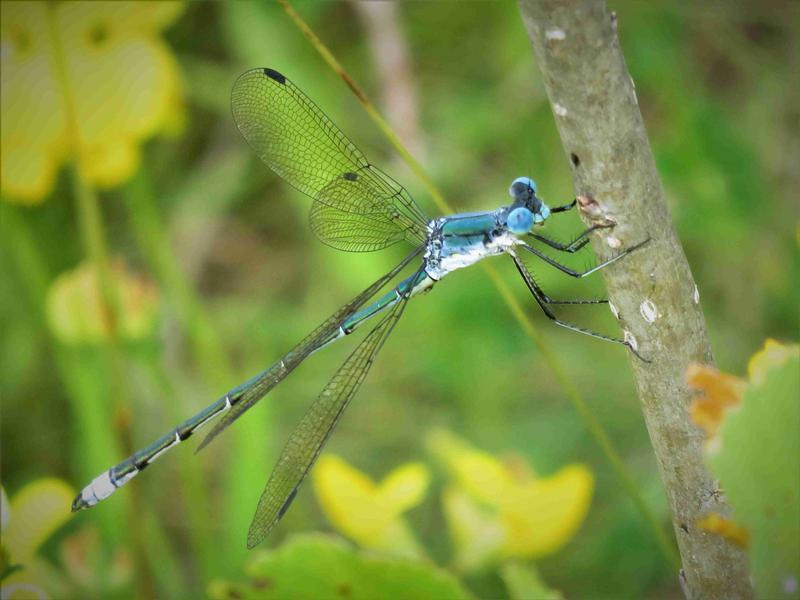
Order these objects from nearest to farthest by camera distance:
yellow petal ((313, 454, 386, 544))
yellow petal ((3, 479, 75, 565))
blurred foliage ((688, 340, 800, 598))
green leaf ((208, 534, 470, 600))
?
blurred foliage ((688, 340, 800, 598))
green leaf ((208, 534, 470, 600))
yellow petal ((3, 479, 75, 565))
yellow petal ((313, 454, 386, 544))

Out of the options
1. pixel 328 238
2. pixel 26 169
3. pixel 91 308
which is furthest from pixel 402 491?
pixel 26 169

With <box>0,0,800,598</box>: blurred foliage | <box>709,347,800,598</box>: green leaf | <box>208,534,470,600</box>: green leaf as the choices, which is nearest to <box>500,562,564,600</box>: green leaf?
<box>208,534,470,600</box>: green leaf

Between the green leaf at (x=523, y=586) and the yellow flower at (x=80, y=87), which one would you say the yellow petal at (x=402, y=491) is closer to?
the green leaf at (x=523, y=586)

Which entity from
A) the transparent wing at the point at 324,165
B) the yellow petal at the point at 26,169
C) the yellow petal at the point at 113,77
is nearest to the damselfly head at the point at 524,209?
the transparent wing at the point at 324,165

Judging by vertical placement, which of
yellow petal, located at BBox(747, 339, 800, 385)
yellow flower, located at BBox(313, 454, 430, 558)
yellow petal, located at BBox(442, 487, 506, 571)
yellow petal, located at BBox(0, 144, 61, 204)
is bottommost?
yellow petal, located at BBox(747, 339, 800, 385)

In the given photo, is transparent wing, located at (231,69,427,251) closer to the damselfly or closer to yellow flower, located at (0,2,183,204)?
the damselfly
